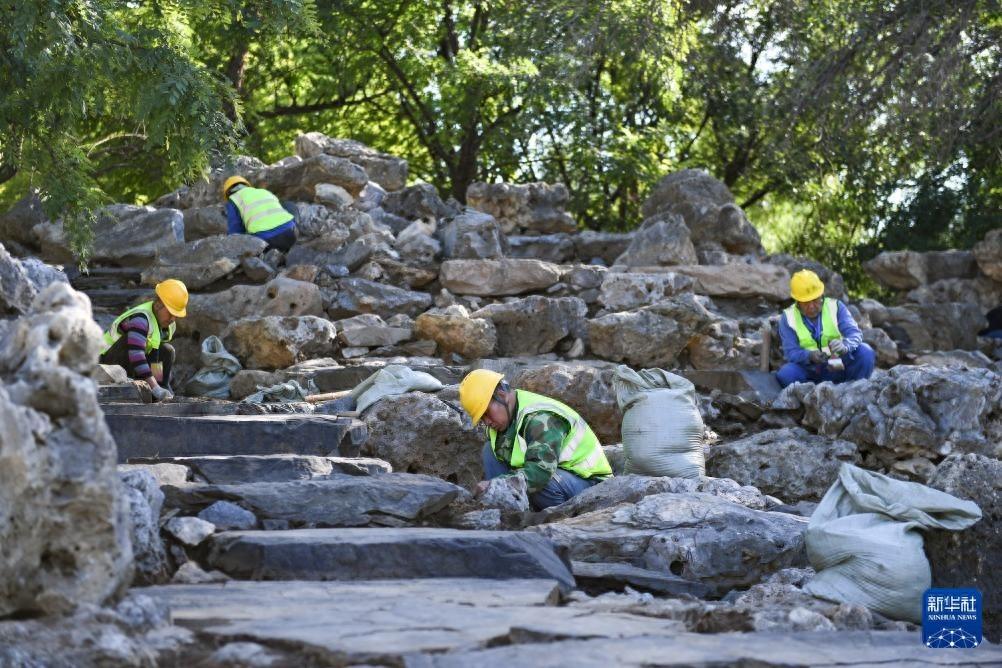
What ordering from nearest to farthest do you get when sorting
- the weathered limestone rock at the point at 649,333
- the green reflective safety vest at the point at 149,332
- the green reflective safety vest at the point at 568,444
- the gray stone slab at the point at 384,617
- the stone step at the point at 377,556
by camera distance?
the gray stone slab at the point at 384,617 < the stone step at the point at 377,556 < the green reflective safety vest at the point at 568,444 < the green reflective safety vest at the point at 149,332 < the weathered limestone rock at the point at 649,333

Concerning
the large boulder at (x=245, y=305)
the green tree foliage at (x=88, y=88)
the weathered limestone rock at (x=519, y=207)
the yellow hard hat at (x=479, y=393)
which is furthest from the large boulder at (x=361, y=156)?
the yellow hard hat at (x=479, y=393)

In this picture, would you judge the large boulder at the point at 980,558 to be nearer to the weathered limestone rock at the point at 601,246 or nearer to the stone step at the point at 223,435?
the stone step at the point at 223,435

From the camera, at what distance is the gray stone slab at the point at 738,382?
11.6 m

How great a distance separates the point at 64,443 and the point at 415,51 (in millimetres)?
19703

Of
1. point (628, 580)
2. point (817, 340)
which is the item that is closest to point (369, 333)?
point (817, 340)

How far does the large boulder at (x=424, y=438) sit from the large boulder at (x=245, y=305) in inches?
190

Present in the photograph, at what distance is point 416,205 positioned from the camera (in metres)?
17.1

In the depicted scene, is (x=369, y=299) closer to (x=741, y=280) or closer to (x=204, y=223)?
(x=204, y=223)

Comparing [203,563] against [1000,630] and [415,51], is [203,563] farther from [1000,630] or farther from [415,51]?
[415,51]

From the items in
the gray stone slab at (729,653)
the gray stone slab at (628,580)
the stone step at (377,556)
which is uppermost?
the stone step at (377,556)

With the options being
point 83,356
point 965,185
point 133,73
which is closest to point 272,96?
point 965,185

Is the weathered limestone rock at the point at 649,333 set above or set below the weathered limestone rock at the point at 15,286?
below

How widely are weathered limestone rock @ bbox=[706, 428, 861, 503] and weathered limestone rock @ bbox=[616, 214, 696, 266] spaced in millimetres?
6240

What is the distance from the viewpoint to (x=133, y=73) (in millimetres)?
9320
